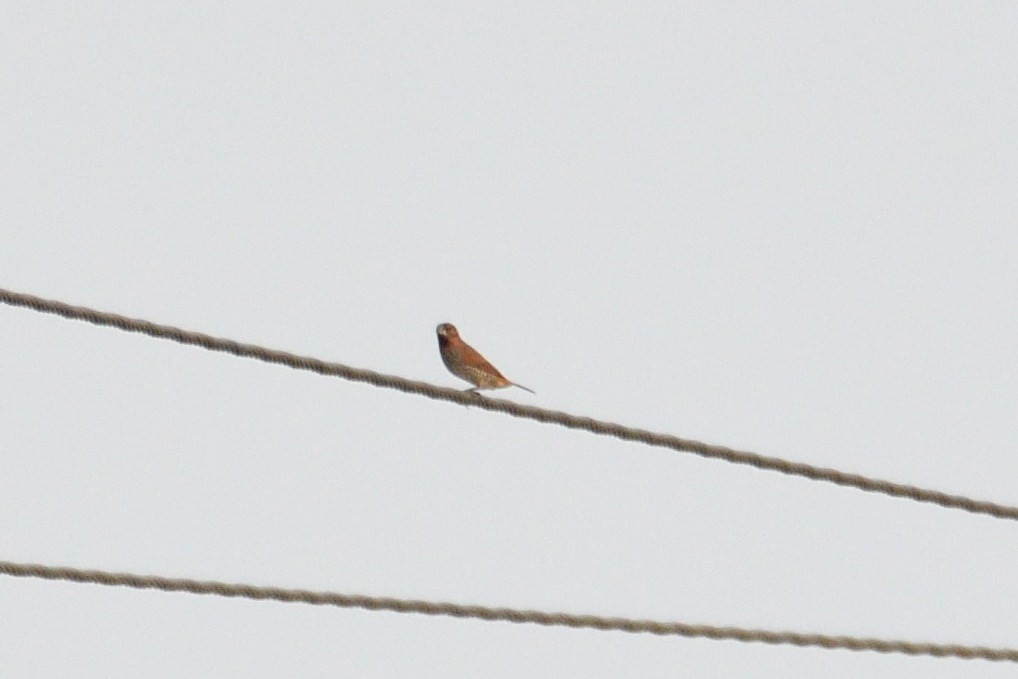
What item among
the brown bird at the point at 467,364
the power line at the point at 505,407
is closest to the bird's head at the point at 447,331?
the brown bird at the point at 467,364

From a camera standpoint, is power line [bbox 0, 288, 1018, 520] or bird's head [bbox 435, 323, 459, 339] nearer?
power line [bbox 0, 288, 1018, 520]

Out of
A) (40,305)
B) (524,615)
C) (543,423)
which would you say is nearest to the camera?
(40,305)

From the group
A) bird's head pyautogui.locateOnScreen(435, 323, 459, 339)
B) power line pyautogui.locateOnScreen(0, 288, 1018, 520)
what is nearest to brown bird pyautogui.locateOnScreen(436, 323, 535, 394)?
bird's head pyautogui.locateOnScreen(435, 323, 459, 339)

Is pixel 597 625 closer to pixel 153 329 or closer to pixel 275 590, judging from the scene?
pixel 275 590

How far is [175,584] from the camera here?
821 cm

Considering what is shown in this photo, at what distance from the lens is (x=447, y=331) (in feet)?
46.5

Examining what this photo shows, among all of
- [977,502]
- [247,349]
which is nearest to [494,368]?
[977,502]

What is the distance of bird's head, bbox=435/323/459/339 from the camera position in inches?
556

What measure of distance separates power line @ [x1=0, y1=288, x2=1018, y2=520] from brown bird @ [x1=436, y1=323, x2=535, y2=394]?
13.8 ft

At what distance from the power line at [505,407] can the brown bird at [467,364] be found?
422 centimetres

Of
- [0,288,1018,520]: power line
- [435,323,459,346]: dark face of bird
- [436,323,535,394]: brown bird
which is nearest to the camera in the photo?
[0,288,1018,520]: power line

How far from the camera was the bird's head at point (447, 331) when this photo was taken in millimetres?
14125

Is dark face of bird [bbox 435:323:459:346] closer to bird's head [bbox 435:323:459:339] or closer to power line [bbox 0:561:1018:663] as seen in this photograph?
bird's head [bbox 435:323:459:339]

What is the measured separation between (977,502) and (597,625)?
1.60m
